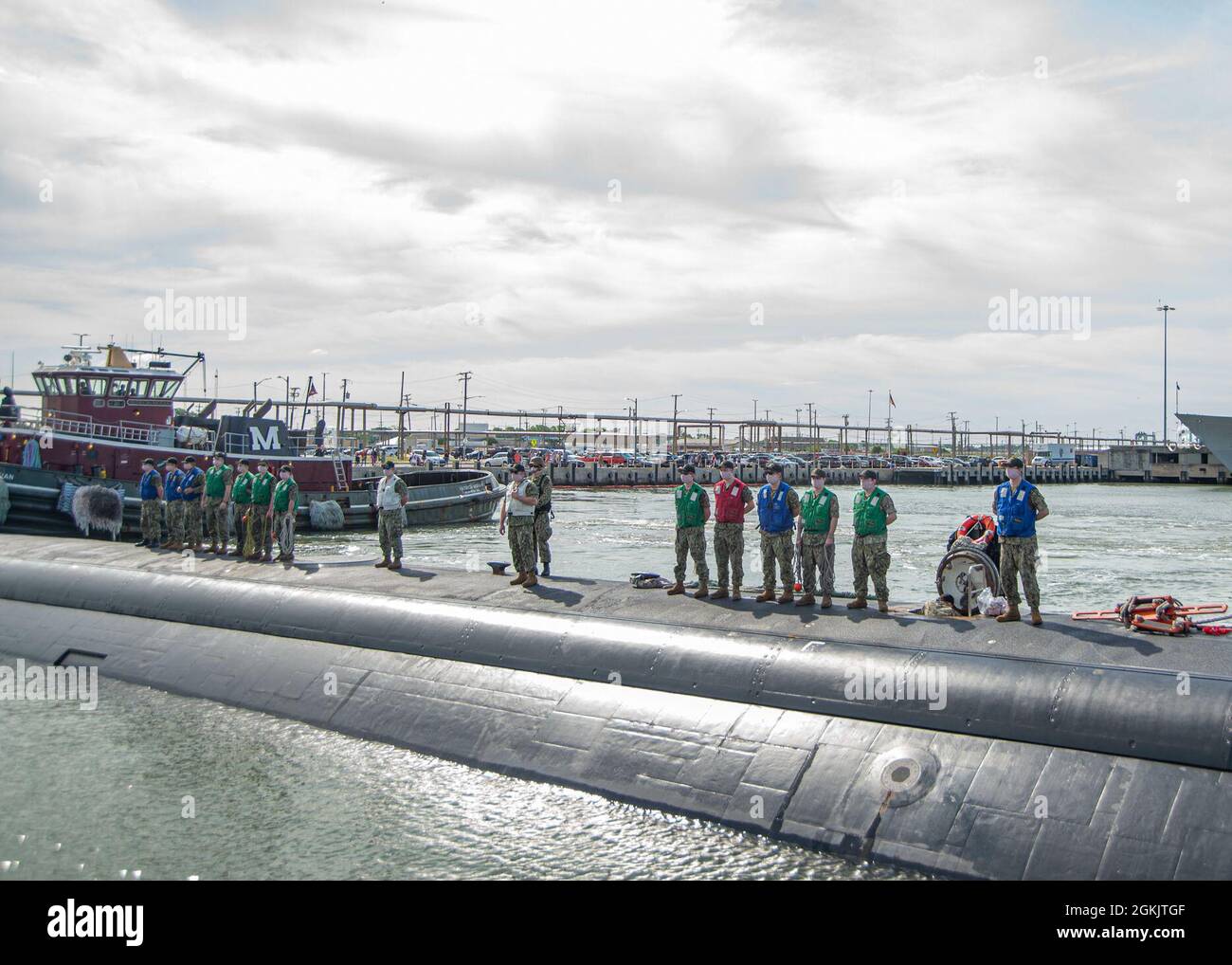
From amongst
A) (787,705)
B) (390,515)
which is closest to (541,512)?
(390,515)

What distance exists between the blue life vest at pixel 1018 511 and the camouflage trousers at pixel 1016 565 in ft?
0.27

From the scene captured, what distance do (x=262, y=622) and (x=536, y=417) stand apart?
134 m

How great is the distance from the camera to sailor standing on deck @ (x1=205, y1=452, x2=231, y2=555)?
63.3 ft

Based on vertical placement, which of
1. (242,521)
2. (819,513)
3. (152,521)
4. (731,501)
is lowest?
(152,521)

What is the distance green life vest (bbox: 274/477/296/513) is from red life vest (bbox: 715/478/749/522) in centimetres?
866

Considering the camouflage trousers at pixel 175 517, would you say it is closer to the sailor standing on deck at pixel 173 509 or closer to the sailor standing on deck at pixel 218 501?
the sailor standing on deck at pixel 173 509

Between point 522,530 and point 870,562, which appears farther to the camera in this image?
point 522,530

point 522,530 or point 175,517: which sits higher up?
point 522,530

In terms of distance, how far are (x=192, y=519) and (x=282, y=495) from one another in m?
3.23

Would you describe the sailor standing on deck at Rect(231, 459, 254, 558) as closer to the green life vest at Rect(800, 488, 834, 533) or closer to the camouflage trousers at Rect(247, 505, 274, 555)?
the camouflage trousers at Rect(247, 505, 274, 555)

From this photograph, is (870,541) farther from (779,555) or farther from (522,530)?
(522,530)

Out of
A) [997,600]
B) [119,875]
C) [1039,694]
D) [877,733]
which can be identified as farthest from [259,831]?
[997,600]

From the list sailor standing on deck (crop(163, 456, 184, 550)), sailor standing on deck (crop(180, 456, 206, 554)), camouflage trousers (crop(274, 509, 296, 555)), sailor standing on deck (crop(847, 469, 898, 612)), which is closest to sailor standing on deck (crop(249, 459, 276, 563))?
camouflage trousers (crop(274, 509, 296, 555))

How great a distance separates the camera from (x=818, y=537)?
1223cm
